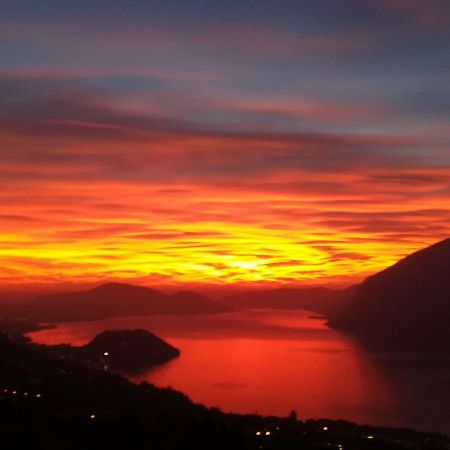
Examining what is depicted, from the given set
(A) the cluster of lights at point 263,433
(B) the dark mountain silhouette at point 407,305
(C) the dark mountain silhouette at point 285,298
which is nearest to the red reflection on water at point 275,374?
(A) the cluster of lights at point 263,433

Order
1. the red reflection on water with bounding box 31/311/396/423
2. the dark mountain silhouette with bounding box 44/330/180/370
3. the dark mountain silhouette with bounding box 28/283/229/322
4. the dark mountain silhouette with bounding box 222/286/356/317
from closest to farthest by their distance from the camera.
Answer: the red reflection on water with bounding box 31/311/396/423, the dark mountain silhouette with bounding box 44/330/180/370, the dark mountain silhouette with bounding box 28/283/229/322, the dark mountain silhouette with bounding box 222/286/356/317

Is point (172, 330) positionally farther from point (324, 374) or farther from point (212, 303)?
point (212, 303)

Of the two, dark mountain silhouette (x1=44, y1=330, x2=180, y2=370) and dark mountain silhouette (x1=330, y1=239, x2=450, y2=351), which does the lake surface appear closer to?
dark mountain silhouette (x1=44, y1=330, x2=180, y2=370)

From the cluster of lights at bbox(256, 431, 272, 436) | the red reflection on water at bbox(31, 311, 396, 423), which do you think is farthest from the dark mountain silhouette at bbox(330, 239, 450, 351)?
the cluster of lights at bbox(256, 431, 272, 436)

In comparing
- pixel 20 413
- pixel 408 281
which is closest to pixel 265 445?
pixel 20 413

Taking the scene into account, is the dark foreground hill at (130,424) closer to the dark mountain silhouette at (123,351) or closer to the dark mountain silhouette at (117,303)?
the dark mountain silhouette at (123,351)

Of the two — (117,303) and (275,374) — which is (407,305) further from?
(117,303)
